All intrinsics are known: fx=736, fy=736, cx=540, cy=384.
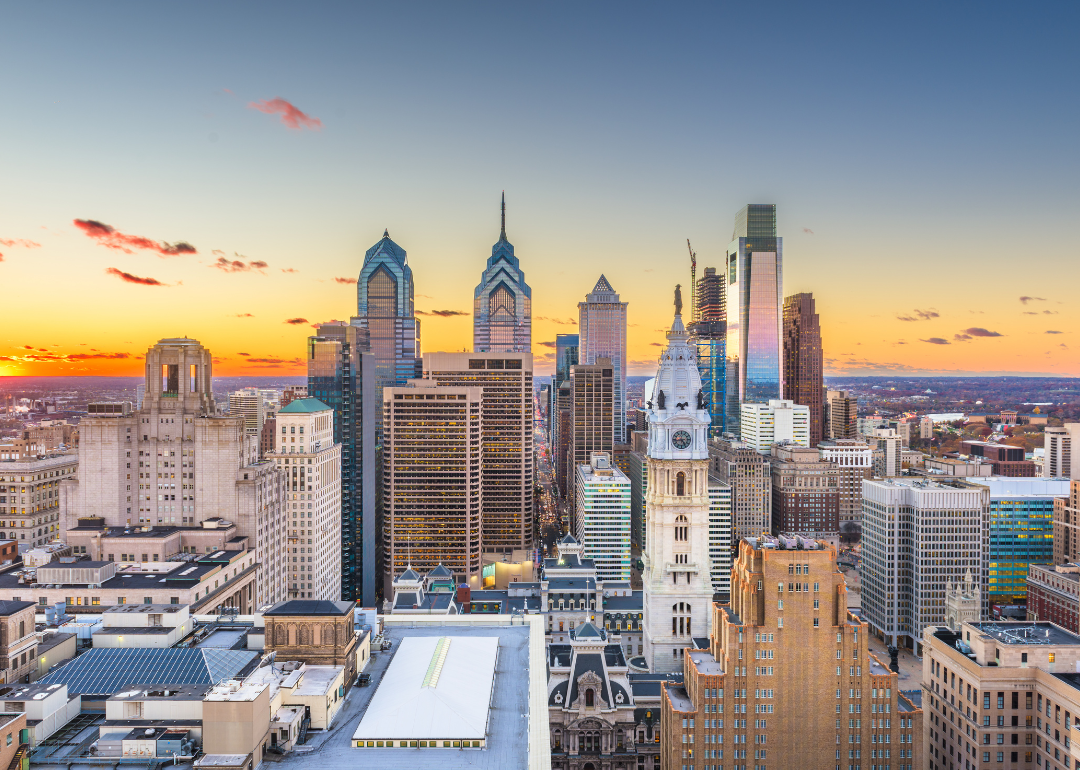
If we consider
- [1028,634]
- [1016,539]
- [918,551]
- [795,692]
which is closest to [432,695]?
[795,692]

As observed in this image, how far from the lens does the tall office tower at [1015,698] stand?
2985 inches

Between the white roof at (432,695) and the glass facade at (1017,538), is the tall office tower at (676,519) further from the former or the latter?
the glass facade at (1017,538)

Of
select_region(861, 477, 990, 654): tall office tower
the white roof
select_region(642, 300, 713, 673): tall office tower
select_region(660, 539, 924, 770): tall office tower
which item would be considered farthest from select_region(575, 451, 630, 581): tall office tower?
the white roof

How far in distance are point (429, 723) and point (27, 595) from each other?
6945cm

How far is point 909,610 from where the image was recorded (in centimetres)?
15300

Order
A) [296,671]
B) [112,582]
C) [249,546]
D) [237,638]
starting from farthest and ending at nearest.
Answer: [249,546], [112,582], [237,638], [296,671]

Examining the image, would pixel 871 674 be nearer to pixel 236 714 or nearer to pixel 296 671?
pixel 296 671

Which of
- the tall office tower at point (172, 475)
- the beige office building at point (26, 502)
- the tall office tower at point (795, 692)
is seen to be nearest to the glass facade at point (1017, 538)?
the tall office tower at point (795, 692)

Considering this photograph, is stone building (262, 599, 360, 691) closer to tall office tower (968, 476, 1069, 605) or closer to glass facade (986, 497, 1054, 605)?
tall office tower (968, 476, 1069, 605)

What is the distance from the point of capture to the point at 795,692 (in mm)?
86188

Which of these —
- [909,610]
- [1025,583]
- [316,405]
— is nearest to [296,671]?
[316,405]

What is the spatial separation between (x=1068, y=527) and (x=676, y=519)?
336ft

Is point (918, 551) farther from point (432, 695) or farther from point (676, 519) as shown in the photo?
point (432, 695)

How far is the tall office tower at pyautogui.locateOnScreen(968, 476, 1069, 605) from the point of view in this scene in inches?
6437
